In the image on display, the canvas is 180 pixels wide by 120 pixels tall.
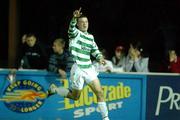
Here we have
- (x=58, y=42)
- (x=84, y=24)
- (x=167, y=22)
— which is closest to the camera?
(x=84, y=24)

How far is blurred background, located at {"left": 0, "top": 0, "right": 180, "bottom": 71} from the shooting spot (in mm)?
15523

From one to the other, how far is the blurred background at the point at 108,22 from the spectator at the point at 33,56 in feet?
7.31

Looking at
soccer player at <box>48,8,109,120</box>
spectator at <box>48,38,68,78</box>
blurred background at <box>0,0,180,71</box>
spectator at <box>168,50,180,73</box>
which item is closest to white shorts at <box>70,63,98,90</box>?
soccer player at <box>48,8,109,120</box>

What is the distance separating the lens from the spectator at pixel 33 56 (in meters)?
13.0

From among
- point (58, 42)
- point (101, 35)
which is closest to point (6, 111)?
point (58, 42)

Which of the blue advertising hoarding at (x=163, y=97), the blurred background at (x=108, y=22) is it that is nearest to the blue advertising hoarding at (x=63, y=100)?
the blue advertising hoarding at (x=163, y=97)

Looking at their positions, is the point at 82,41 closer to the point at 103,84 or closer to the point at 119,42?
the point at 103,84

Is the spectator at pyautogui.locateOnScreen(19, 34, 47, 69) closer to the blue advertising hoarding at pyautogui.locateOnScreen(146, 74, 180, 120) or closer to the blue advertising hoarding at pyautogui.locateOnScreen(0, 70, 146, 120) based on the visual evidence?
the blue advertising hoarding at pyautogui.locateOnScreen(0, 70, 146, 120)

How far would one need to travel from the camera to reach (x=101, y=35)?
629 inches

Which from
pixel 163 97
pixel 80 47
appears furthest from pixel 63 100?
Answer: pixel 163 97

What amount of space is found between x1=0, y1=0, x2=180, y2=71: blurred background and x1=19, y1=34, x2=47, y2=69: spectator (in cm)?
223

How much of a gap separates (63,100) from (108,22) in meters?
3.62

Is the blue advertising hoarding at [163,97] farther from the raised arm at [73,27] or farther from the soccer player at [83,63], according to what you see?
the raised arm at [73,27]

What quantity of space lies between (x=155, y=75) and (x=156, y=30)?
2.99 meters
